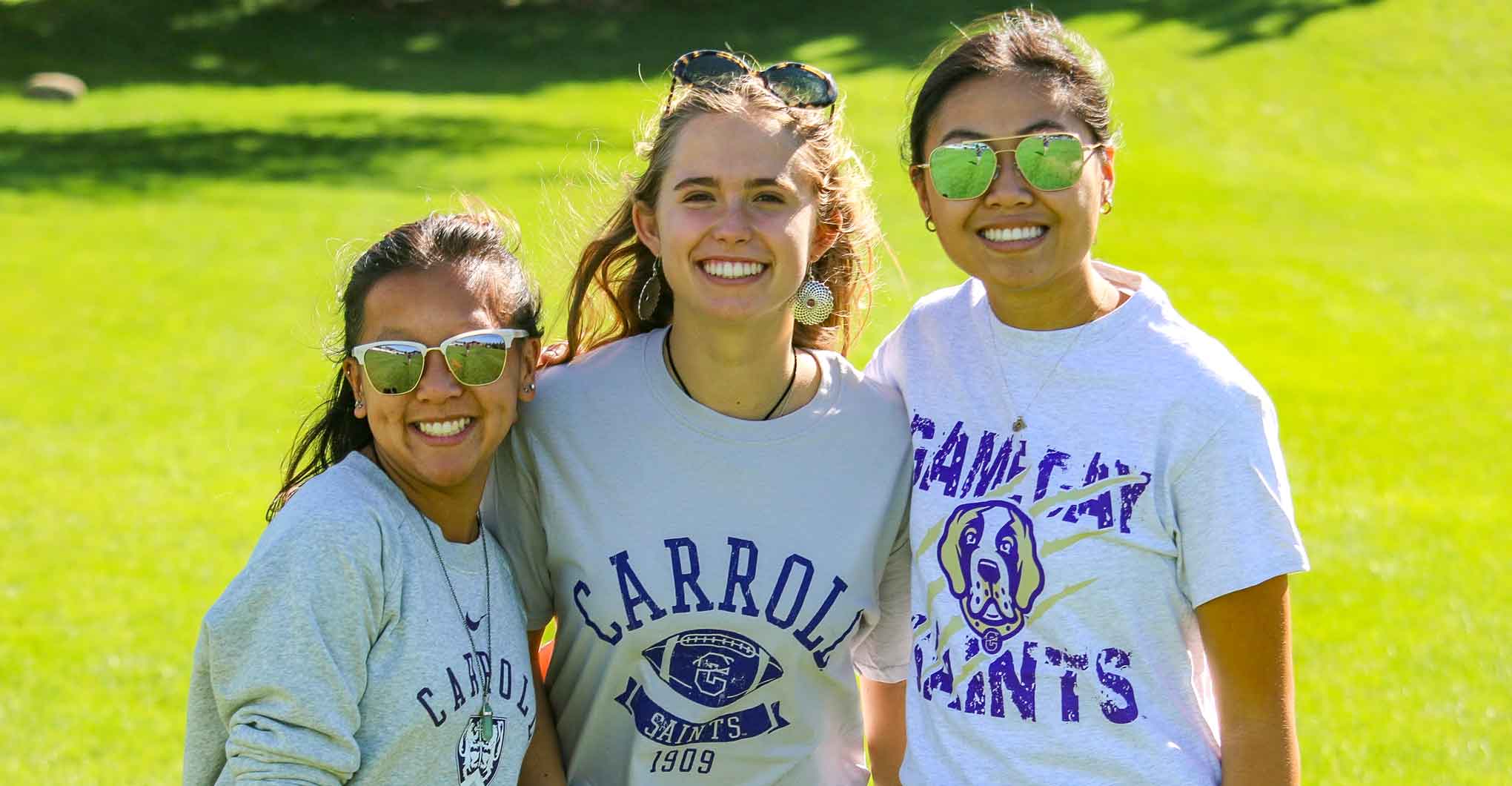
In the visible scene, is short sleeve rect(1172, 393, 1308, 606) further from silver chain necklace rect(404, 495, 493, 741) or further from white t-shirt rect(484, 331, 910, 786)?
silver chain necklace rect(404, 495, 493, 741)

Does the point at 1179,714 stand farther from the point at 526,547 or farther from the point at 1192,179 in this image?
the point at 1192,179

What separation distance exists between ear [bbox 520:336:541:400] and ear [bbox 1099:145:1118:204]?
117cm

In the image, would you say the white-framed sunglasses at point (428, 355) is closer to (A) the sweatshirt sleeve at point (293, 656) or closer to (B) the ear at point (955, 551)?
(A) the sweatshirt sleeve at point (293, 656)

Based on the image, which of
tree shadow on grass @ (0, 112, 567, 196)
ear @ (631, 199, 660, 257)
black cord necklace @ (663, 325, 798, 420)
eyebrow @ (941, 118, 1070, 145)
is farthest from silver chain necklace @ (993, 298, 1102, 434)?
tree shadow on grass @ (0, 112, 567, 196)

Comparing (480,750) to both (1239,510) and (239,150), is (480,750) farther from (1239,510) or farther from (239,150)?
(239,150)

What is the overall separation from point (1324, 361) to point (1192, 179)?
25.5 feet

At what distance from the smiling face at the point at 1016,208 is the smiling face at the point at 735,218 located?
33 cm

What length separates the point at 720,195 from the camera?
117 inches

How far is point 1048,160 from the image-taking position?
2.74m

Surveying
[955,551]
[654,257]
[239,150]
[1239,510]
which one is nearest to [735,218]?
[654,257]

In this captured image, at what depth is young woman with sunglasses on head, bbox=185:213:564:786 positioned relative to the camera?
2406 millimetres

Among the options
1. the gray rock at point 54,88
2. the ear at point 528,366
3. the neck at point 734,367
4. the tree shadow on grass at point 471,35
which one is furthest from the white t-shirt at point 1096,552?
the tree shadow on grass at point 471,35

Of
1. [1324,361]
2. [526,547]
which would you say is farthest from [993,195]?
[1324,361]

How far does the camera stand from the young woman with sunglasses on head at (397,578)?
2.41 meters
